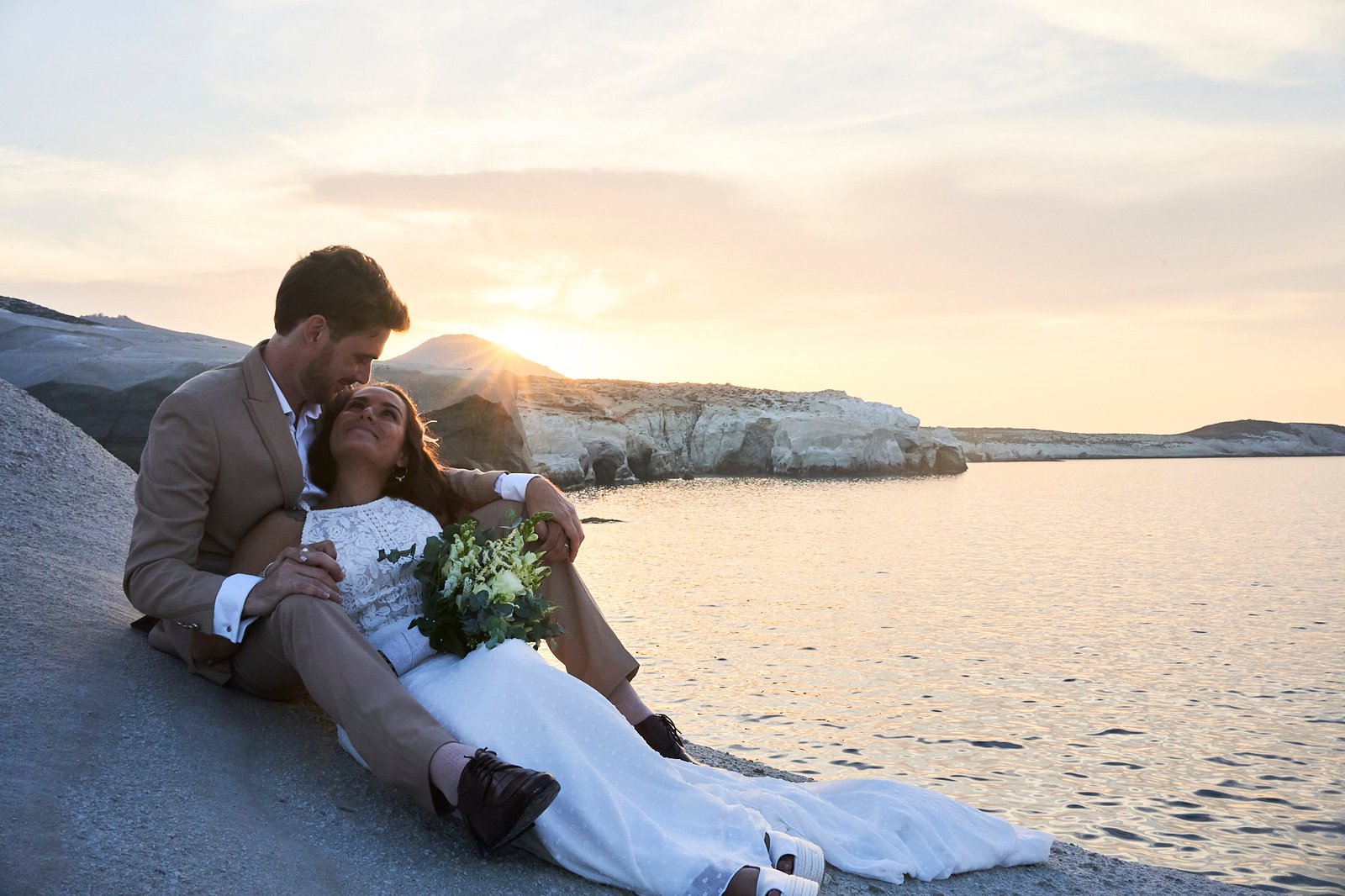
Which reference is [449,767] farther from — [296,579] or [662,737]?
[662,737]

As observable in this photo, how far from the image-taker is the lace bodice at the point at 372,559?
407 cm

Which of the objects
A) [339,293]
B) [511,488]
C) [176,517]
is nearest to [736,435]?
[511,488]

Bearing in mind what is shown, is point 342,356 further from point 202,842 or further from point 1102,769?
point 1102,769

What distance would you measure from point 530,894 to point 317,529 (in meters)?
1.73

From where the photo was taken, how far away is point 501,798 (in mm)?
3154

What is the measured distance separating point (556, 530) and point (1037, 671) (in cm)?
799

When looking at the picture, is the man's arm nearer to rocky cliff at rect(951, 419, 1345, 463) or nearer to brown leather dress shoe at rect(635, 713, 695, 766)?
brown leather dress shoe at rect(635, 713, 695, 766)

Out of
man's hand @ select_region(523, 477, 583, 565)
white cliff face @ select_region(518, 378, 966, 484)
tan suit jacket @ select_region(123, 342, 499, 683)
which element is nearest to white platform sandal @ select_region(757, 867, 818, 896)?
man's hand @ select_region(523, 477, 583, 565)

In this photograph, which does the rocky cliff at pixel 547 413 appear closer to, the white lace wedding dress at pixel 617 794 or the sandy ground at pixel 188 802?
the sandy ground at pixel 188 802

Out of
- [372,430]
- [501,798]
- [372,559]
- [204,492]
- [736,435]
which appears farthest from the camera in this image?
[736,435]

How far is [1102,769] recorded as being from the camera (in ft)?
23.7

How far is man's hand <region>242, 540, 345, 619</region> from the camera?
3.57m

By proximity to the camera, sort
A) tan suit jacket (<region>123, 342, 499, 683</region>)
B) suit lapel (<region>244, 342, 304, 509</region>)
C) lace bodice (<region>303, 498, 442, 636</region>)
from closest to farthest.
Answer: tan suit jacket (<region>123, 342, 499, 683</region>), lace bodice (<region>303, 498, 442, 636</region>), suit lapel (<region>244, 342, 304, 509</region>)

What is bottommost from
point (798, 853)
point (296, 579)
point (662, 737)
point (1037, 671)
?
point (1037, 671)
